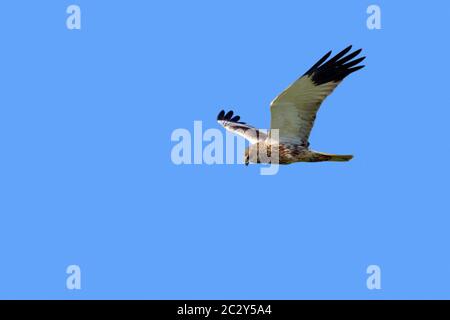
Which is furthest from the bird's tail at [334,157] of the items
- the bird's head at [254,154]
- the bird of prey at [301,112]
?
the bird's head at [254,154]

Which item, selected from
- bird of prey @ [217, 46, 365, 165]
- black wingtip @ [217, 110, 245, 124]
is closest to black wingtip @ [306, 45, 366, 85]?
bird of prey @ [217, 46, 365, 165]

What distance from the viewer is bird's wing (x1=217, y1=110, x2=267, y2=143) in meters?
15.5

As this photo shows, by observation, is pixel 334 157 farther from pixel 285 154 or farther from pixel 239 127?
pixel 239 127

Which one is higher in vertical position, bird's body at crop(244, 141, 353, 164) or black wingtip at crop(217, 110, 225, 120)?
Answer: black wingtip at crop(217, 110, 225, 120)

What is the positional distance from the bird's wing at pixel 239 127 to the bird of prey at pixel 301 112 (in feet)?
0.66

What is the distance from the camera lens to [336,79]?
1475cm

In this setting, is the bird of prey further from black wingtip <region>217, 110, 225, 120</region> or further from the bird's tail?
black wingtip <region>217, 110, 225, 120</region>

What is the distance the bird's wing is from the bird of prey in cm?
20

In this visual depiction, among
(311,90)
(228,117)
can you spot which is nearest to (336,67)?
(311,90)
